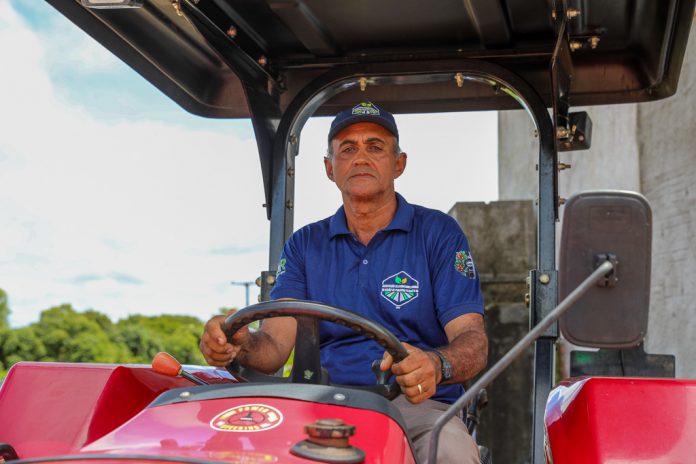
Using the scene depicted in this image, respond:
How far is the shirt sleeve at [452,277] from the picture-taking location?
2.52m

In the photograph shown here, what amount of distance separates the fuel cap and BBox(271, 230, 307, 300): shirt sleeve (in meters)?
1.25

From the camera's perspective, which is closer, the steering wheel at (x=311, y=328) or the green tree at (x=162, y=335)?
the steering wheel at (x=311, y=328)

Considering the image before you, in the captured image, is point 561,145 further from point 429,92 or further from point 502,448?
point 502,448

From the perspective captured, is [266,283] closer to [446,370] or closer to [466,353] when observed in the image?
[466,353]

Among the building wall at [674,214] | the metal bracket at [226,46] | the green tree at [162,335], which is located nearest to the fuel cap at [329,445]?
the metal bracket at [226,46]

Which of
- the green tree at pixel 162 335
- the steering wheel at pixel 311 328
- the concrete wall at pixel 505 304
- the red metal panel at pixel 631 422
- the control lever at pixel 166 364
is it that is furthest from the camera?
the green tree at pixel 162 335

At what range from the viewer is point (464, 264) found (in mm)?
2619

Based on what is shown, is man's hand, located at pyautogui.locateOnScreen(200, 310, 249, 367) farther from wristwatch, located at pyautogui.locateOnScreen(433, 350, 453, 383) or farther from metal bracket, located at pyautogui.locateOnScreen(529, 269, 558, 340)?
metal bracket, located at pyautogui.locateOnScreen(529, 269, 558, 340)

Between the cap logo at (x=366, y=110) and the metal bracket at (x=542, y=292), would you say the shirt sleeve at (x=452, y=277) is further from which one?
the cap logo at (x=366, y=110)

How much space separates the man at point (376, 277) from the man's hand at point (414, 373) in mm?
216

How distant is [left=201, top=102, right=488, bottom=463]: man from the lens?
242 centimetres

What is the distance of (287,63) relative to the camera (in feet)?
9.98

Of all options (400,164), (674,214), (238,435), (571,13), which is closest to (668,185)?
(674,214)

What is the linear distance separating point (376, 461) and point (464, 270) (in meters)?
1.08
